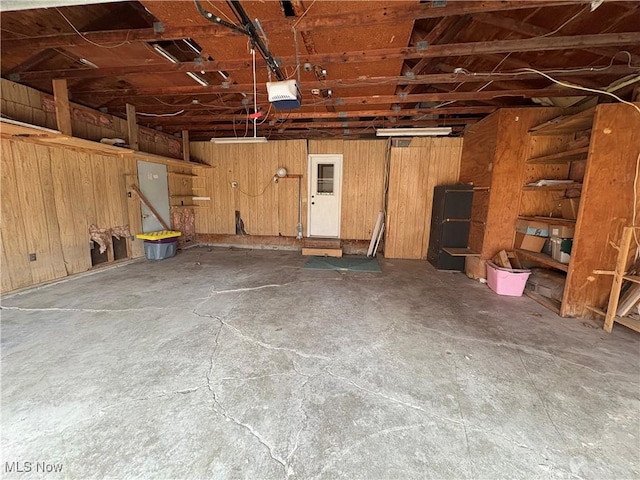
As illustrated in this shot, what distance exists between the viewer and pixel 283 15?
6.47 ft

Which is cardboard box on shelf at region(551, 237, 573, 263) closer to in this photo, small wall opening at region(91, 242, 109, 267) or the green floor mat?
the green floor mat

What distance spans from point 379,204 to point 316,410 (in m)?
4.88

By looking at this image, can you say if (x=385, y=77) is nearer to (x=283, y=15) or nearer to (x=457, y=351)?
(x=283, y=15)

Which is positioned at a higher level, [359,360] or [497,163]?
[497,163]

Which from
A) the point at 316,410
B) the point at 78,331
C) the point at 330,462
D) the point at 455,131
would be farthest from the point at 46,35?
the point at 455,131

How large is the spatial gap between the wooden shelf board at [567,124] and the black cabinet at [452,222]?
1.17m

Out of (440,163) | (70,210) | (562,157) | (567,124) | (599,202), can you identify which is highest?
(567,124)

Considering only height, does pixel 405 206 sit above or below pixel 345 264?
above

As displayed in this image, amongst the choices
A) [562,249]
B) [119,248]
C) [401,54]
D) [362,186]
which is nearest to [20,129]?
[119,248]

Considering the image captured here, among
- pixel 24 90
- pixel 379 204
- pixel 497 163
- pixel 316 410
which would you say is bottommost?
pixel 316 410

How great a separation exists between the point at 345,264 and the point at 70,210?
4.44 meters

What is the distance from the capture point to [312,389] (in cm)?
168

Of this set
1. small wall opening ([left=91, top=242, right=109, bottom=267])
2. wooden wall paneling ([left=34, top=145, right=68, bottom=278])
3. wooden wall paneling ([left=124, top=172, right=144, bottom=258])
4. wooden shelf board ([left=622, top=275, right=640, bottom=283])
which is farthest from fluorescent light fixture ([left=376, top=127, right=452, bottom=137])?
small wall opening ([left=91, top=242, right=109, bottom=267])

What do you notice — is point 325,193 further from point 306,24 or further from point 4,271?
point 4,271
